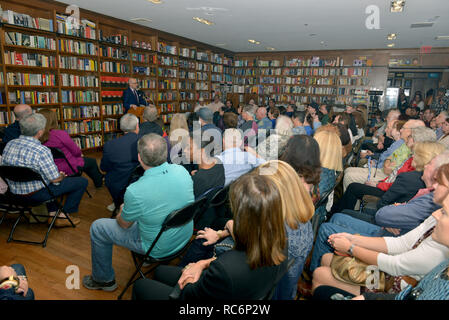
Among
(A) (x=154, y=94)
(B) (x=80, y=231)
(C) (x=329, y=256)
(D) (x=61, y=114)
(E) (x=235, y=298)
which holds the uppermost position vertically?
(A) (x=154, y=94)

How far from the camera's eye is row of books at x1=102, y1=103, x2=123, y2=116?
6918mm

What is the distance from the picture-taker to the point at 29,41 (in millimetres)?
5160

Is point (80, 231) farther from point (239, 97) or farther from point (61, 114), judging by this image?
point (239, 97)

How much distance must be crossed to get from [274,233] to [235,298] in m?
0.29

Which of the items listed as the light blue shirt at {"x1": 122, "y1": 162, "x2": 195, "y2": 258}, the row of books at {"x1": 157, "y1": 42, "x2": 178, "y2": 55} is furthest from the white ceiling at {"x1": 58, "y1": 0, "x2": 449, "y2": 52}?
the light blue shirt at {"x1": 122, "y1": 162, "x2": 195, "y2": 258}

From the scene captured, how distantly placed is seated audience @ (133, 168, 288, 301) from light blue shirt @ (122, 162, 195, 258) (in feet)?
2.42

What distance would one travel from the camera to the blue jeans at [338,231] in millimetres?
2155

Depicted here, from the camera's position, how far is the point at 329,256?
6.33ft

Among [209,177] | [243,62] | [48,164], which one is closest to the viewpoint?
[209,177]

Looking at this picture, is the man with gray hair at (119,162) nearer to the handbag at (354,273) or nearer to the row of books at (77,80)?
the handbag at (354,273)

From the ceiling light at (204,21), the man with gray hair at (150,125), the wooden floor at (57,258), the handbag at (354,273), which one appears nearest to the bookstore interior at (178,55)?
the wooden floor at (57,258)

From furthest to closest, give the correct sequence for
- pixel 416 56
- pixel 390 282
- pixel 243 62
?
1. pixel 243 62
2. pixel 416 56
3. pixel 390 282
